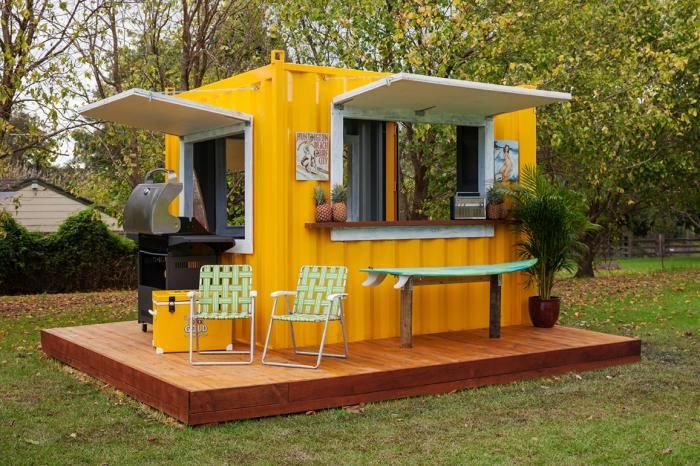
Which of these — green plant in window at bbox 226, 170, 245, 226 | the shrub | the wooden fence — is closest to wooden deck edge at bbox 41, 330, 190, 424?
green plant in window at bbox 226, 170, 245, 226

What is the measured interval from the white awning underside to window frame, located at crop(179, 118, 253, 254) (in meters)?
0.87

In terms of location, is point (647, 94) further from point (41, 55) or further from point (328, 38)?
point (41, 55)

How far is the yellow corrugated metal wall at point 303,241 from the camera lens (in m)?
6.85

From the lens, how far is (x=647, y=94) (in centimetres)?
1174

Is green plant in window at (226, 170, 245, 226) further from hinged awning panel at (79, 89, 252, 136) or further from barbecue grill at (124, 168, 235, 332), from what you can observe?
barbecue grill at (124, 168, 235, 332)

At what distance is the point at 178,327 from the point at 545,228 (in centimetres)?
346

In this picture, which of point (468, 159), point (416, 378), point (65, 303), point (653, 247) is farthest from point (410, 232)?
point (653, 247)

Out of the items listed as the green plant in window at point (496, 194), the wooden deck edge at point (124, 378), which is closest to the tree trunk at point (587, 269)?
the green plant in window at point (496, 194)

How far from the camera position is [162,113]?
7160mm

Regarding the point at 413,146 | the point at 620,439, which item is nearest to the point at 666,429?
the point at 620,439

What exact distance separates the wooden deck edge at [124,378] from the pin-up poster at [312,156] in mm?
2104

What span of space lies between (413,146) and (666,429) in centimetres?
709

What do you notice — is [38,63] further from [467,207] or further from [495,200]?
[495,200]

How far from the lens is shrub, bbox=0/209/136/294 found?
14.3 m
